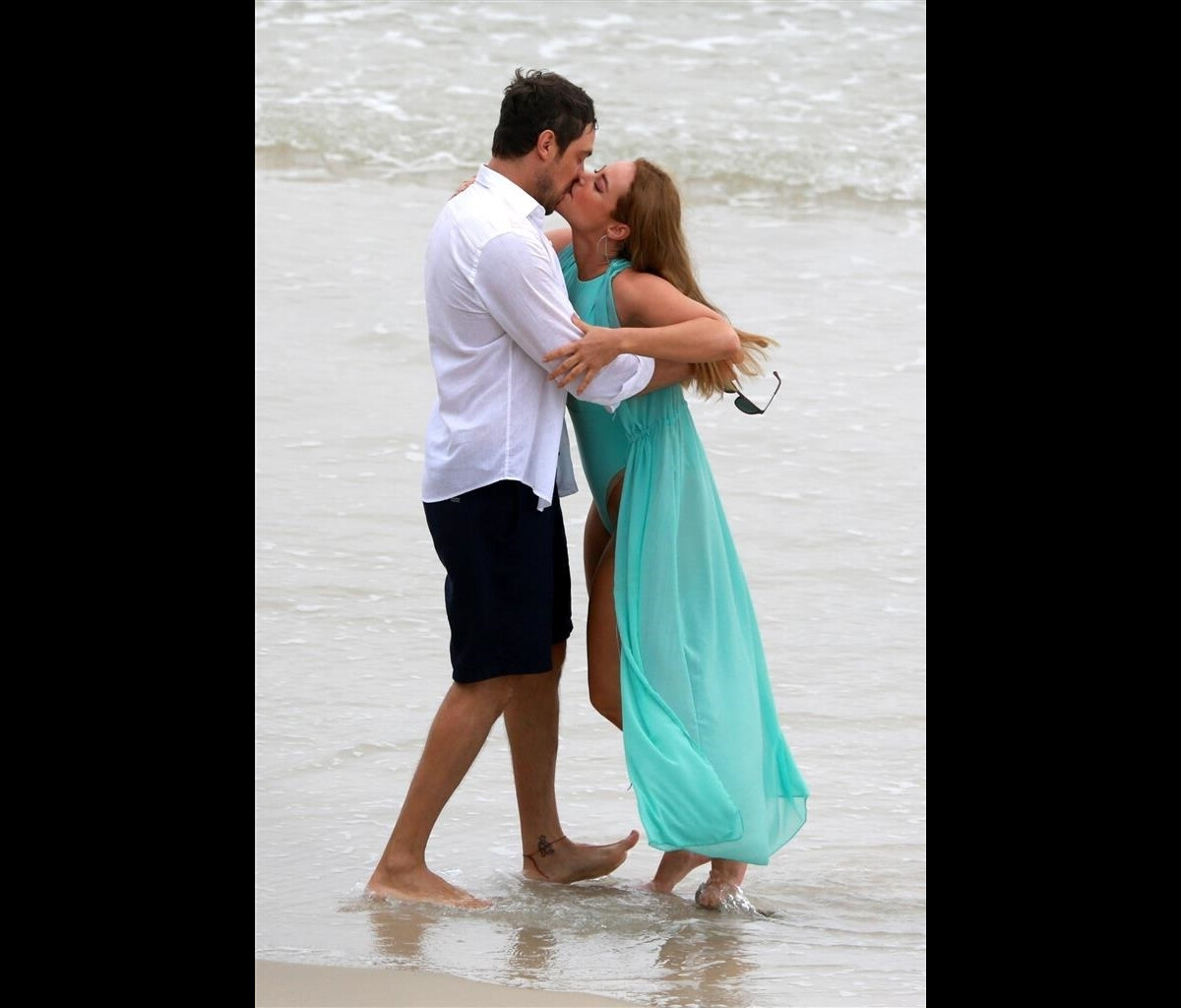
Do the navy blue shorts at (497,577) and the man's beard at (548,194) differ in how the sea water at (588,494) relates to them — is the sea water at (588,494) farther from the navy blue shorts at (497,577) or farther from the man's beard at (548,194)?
the man's beard at (548,194)

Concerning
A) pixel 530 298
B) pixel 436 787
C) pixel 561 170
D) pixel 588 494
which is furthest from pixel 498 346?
pixel 588 494

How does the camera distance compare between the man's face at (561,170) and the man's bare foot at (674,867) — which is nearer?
the man's face at (561,170)

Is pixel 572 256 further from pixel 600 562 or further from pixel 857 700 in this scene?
pixel 857 700

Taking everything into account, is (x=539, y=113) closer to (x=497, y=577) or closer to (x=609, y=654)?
(x=497, y=577)

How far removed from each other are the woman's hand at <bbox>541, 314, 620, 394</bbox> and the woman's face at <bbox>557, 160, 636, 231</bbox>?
336mm

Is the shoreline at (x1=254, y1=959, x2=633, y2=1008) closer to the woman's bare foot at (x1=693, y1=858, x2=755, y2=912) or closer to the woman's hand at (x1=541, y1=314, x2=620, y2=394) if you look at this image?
the woman's bare foot at (x1=693, y1=858, x2=755, y2=912)

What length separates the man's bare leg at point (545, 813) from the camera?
3922 mm

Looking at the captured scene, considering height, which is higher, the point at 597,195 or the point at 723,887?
the point at 597,195

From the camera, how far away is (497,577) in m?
3.64

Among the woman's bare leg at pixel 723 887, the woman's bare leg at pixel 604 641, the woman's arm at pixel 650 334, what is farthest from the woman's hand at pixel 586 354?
the woman's bare leg at pixel 723 887

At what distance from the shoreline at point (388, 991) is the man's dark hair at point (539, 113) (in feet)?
5.67

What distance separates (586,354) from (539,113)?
0.54 m

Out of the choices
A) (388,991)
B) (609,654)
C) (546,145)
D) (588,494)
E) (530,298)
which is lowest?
(588,494)
